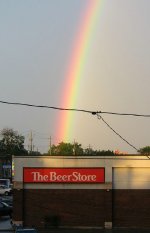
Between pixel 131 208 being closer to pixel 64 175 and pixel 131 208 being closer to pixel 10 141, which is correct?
pixel 64 175

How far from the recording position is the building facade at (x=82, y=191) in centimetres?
3803

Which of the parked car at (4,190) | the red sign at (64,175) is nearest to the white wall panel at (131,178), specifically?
the red sign at (64,175)

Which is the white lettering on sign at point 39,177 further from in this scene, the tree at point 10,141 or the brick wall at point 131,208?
the tree at point 10,141

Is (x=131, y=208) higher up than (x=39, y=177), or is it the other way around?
(x=39, y=177)

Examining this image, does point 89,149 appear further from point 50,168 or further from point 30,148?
point 50,168

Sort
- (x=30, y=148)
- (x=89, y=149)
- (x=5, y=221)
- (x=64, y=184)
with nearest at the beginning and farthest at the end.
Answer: (x=64, y=184), (x=5, y=221), (x=30, y=148), (x=89, y=149)

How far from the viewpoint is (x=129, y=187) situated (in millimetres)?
38344

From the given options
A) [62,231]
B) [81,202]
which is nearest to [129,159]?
[81,202]

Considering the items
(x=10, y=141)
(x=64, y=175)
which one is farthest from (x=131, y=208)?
(x=10, y=141)

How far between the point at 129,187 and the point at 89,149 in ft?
441

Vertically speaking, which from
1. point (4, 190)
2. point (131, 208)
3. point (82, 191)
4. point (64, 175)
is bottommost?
point (4, 190)

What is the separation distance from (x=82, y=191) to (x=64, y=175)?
1.75m

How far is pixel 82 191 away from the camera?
38312 mm

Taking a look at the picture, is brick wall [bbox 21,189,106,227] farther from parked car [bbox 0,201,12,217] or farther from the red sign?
parked car [bbox 0,201,12,217]
